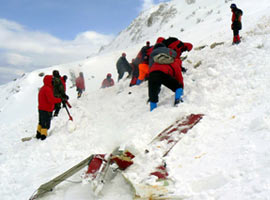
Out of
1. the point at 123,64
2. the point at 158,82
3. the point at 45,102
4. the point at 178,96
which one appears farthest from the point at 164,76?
the point at 123,64

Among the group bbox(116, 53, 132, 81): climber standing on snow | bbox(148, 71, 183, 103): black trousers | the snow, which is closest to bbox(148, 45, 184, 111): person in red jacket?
bbox(148, 71, 183, 103): black trousers

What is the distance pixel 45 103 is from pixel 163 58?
147 inches

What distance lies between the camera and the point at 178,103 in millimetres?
4523

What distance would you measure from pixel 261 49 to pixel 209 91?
77.7 inches

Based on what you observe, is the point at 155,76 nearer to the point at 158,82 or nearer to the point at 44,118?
the point at 158,82

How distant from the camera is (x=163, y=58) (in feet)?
15.9

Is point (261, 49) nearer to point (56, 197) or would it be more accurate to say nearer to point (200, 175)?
point (200, 175)

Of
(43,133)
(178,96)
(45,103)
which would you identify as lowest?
(43,133)

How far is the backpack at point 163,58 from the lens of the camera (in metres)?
4.83

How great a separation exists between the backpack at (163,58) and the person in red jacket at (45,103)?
3192 millimetres

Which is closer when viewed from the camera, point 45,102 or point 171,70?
point 171,70

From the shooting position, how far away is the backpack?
15.8 feet

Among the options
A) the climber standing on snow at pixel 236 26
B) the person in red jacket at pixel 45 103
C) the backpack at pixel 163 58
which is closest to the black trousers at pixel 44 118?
the person in red jacket at pixel 45 103

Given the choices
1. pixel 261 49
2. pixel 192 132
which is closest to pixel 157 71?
pixel 192 132
